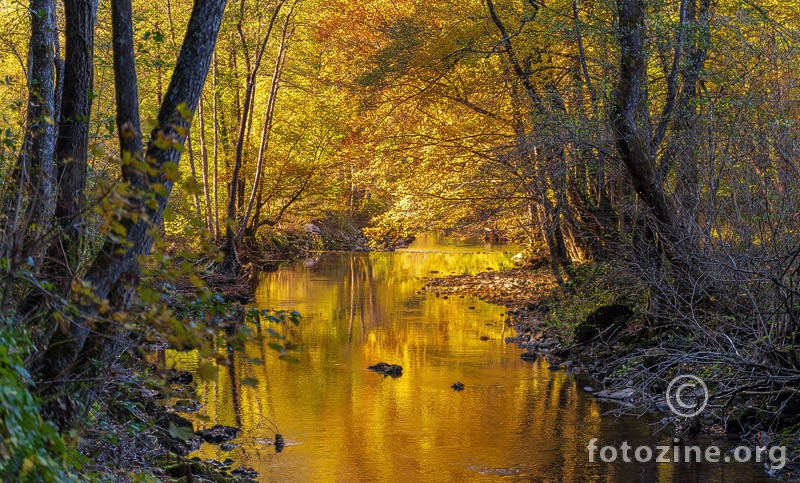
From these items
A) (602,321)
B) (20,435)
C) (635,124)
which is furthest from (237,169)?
(20,435)

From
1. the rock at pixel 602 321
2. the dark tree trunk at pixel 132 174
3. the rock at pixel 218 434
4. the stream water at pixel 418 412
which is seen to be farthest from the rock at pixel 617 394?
the dark tree trunk at pixel 132 174

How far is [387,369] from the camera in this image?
11.8 meters

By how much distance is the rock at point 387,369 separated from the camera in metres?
11.6

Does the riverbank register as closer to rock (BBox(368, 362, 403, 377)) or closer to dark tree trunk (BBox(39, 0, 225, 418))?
rock (BBox(368, 362, 403, 377))

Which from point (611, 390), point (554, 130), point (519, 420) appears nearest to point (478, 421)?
point (519, 420)

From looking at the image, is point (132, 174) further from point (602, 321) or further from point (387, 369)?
point (602, 321)

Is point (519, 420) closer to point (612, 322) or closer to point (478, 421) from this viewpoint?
point (478, 421)

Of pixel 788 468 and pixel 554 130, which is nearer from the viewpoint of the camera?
pixel 788 468

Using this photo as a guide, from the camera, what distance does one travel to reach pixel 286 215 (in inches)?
1083

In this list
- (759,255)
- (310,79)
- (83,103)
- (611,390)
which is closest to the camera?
(83,103)

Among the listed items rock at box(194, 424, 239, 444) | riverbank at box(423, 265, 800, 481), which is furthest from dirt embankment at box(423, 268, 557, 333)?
rock at box(194, 424, 239, 444)

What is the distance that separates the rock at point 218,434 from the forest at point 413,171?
682 millimetres

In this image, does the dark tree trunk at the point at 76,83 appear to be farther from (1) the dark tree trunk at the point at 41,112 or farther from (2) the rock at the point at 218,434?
(2) the rock at the point at 218,434

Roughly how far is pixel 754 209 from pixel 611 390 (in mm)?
3104
